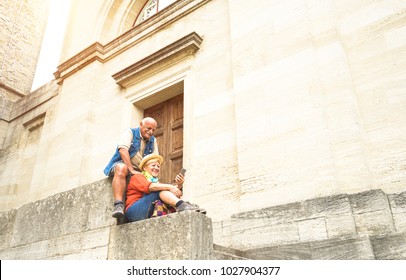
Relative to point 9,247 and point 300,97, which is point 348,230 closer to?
point 300,97

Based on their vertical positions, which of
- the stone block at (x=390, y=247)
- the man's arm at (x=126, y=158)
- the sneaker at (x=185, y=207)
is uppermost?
the man's arm at (x=126, y=158)

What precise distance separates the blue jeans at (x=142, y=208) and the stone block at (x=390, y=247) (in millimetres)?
2455

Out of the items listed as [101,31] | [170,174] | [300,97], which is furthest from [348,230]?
[101,31]

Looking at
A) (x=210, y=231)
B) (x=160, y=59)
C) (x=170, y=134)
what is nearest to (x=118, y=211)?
(x=210, y=231)

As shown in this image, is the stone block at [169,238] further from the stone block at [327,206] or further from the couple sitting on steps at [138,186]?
the stone block at [327,206]

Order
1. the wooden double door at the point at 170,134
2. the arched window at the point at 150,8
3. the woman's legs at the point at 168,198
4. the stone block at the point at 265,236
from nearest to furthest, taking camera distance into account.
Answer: the woman's legs at the point at 168,198
the stone block at the point at 265,236
the wooden double door at the point at 170,134
the arched window at the point at 150,8

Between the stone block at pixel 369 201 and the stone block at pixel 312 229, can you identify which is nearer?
the stone block at pixel 369 201

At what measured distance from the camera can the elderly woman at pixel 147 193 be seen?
3504 millimetres

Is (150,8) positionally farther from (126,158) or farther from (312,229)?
(312,229)

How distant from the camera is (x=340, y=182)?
4.52m

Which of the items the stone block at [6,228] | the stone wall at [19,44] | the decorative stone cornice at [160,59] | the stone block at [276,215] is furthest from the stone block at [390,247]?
the stone wall at [19,44]

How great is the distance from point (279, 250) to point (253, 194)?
96 cm

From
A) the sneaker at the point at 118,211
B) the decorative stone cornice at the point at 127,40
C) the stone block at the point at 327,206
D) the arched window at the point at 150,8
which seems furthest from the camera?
the arched window at the point at 150,8

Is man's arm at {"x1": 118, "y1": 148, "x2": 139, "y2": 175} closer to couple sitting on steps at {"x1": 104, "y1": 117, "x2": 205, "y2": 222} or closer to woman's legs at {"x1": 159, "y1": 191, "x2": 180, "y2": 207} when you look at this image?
couple sitting on steps at {"x1": 104, "y1": 117, "x2": 205, "y2": 222}
